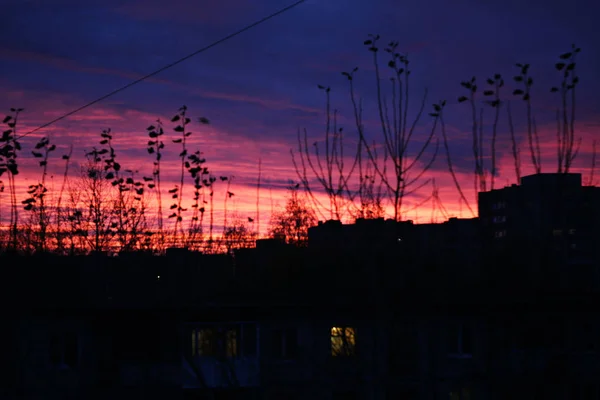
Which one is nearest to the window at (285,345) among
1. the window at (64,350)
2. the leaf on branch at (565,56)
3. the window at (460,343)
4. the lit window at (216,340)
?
the lit window at (216,340)

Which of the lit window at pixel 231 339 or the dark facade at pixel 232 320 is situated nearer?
the lit window at pixel 231 339

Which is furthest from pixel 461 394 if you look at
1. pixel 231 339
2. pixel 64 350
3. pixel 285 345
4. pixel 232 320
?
pixel 231 339

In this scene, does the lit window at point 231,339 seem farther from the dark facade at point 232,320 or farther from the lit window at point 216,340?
the dark facade at point 232,320

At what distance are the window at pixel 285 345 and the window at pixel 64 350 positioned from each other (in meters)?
5.64

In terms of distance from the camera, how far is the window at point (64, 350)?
2088 centimetres

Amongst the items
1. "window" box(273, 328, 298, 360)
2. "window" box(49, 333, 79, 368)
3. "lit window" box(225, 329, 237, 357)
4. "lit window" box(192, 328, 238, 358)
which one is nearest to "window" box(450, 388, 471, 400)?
"window" box(273, 328, 298, 360)

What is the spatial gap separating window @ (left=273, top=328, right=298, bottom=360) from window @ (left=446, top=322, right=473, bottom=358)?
421 centimetres

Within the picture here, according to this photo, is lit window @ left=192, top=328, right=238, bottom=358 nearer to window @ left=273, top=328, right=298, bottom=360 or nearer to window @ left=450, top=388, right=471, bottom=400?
window @ left=273, top=328, right=298, bottom=360

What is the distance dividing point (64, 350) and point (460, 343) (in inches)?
436

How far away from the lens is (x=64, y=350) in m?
21.1

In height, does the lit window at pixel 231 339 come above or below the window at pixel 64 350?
above

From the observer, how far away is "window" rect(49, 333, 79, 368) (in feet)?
68.5

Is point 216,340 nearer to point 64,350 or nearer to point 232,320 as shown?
point 232,320

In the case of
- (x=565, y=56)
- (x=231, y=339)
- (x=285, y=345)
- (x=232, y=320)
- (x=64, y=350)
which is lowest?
(x=64, y=350)
